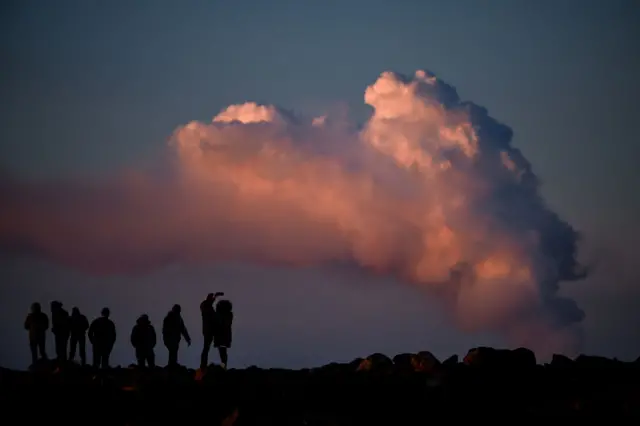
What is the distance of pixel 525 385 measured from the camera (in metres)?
31.4

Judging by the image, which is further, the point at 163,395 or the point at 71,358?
the point at 71,358

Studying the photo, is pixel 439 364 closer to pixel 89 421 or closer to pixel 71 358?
pixel 89 421

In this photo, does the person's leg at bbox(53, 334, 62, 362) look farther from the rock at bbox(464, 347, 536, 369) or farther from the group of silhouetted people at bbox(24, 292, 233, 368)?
the rock at bbox(464, 347, 536, 369)

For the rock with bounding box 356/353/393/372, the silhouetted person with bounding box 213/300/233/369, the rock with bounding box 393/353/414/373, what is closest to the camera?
the rock with bounding box 393/353/414/373

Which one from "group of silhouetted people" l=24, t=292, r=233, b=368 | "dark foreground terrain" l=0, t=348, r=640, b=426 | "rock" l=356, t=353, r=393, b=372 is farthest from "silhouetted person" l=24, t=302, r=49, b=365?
"rock" l=356, t=353, r=393, b=372

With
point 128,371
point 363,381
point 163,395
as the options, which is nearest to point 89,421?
point 163,395

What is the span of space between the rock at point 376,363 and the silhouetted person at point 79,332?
10361mm

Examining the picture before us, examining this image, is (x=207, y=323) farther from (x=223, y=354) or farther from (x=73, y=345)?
(x=73, y=345)

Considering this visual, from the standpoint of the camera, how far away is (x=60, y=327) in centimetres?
3775

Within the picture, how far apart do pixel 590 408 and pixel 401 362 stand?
8544mm

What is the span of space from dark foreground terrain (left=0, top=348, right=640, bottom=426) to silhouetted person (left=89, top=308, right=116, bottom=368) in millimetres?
4147

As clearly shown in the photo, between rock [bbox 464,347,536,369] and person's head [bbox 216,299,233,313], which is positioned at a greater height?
person's head [bbox 216,299,233,313]

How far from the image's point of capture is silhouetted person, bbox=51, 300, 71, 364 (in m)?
37.8

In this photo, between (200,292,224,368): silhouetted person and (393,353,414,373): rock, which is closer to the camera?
(393,353,414,373): rock
